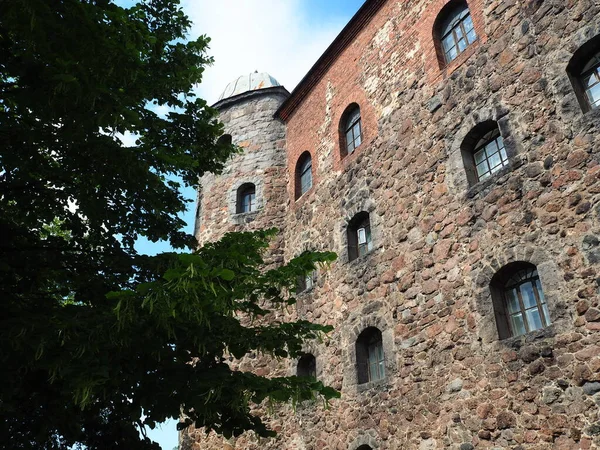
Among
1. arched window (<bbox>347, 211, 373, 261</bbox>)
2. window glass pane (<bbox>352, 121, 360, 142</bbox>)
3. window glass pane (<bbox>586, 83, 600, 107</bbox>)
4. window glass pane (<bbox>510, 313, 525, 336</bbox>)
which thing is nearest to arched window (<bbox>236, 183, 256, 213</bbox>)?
window glass pane (<bbox>352, 121, 360, 142</bbox>)

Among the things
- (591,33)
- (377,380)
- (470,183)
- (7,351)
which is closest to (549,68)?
(591,33)

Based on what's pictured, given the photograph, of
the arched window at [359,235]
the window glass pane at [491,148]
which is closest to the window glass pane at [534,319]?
the window glass pane at [491,148]

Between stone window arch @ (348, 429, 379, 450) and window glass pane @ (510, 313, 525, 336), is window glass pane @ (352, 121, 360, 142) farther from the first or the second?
stone window arch @ (348, 429, 379, 450)

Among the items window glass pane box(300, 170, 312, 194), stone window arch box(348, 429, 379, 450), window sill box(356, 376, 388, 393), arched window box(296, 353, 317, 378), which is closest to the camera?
stone window arch box(348, 429, 379, 450)

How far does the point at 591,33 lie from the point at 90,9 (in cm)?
586

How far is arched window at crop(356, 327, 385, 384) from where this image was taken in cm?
863

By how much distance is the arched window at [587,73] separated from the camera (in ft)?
20.7

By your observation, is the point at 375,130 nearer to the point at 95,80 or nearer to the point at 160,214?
the point at 160,214

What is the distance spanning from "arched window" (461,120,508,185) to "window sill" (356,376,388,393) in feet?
11.3

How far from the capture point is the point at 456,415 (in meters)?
6.68

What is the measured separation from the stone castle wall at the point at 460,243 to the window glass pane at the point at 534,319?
0.25 m

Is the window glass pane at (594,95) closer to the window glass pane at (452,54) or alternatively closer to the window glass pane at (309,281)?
the window glass pane at (452,54)

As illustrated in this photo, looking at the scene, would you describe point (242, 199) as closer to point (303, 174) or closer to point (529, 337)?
point (303, 174)

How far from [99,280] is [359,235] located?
598 centimetres
